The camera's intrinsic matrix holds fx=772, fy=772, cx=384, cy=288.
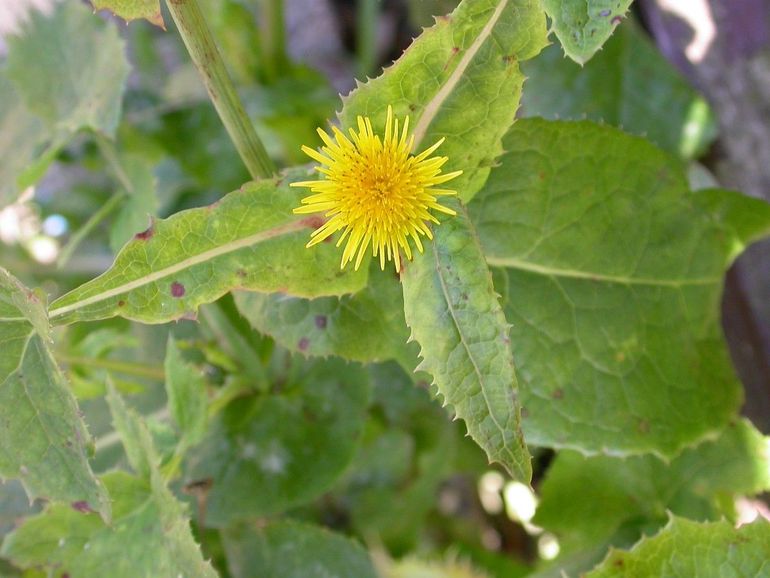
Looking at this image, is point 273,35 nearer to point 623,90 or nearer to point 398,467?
point 623,90

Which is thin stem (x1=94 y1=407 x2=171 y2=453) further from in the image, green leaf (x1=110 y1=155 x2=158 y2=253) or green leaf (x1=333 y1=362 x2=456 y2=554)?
green leaf (x1=333 y1=362 x2=456 y2=554)

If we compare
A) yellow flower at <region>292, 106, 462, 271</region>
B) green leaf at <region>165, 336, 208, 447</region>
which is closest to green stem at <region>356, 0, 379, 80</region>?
green leaf at <region>165, 336, 208, 447</region>

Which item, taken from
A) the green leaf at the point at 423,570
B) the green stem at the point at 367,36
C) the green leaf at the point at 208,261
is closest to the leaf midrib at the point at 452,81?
the green leaf at the point at 208,261

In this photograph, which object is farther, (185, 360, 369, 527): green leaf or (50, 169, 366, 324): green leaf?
(185, 360, 369, 527): green leaf

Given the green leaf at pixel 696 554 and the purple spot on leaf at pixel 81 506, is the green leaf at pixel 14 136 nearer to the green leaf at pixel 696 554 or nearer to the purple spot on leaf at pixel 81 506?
the purple spot on leaf at pixel 81 506

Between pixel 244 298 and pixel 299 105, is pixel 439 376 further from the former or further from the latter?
pixel 299 105

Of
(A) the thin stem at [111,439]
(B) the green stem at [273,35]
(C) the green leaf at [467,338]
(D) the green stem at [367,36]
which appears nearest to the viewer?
(C) the green leaf at [467,338]
